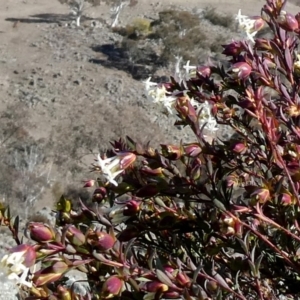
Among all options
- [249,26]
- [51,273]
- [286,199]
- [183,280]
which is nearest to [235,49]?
[249,26]

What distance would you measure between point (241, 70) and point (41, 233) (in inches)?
21.7

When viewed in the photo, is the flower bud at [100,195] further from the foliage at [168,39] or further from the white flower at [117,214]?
the foliage at [168,39]

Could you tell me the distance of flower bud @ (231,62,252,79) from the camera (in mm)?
1320

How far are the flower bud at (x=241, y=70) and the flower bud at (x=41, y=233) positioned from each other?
52 centimetres

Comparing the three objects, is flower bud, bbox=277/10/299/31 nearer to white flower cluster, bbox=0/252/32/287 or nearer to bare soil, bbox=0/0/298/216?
white flower cluster, bbox=0/252/32/287

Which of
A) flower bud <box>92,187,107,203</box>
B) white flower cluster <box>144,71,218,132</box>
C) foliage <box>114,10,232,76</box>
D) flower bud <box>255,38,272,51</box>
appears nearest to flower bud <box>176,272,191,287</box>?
white flower cluster <box>144,71,218,132</box>

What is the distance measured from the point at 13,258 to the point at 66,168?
11.4 metres

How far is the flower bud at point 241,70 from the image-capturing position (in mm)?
1320

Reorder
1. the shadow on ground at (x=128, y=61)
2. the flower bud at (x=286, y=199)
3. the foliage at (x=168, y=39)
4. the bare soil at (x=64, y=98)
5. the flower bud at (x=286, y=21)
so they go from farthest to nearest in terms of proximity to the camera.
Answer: the foliage at (x=168, y=39)
the shadow on ground at (x=128, y=61)
the bare soil at (x=64, y=98)
the flower bud at (x=286, y=21)
the flower bud at (x=286, y=199)

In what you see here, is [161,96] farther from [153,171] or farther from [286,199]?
[286,199]

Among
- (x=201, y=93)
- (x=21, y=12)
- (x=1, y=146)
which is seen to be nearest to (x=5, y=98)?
(x=1, y=146)

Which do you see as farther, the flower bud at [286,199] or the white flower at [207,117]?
the white flower at [207,117]

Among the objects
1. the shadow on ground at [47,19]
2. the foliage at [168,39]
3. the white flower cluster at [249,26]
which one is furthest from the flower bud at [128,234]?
the shadow on ground at [47,19]

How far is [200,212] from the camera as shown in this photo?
1.47 m
